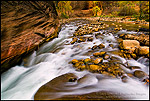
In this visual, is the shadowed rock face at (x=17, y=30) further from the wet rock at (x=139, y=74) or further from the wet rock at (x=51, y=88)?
the wet rock at (x=139, y=74)

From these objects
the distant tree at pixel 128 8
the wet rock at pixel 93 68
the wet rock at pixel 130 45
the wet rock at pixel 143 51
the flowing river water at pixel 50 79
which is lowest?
the flowing river water at pixel 50 79

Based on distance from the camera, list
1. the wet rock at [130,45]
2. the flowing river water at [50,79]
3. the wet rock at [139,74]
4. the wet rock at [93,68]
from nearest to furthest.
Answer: the flowing river water at [50,79]
the wet rock at [139,74]
the wet rock at [93,68]
the wet rock at [130,45]

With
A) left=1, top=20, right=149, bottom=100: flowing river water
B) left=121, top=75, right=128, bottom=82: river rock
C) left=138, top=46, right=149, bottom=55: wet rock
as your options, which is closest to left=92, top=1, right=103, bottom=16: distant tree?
left=1, top=20, right=149, bottom=100: flowing river water

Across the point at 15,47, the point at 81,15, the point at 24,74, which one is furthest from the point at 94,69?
the point at 81,15

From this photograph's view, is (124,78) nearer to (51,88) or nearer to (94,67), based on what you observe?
(94,67)

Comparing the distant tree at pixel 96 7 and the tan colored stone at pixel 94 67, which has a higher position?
the distant tree at pixel 96 7

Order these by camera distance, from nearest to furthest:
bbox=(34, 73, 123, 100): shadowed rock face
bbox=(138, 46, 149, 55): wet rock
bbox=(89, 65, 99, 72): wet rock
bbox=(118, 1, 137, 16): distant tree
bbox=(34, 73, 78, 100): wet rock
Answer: bbox=(34, 73, 123, 100): shadowed rock face → bbox=(34, 73, 78, 100): wet rock → bbox=(89, 65, 99, 72): wet rock → bbox=(138, 46, 149, 55): wet rock → bbox=(118, 1, 137, 16): distant tree

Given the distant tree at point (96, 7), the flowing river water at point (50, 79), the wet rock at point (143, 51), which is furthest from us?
the distant tree at point (96, 7)

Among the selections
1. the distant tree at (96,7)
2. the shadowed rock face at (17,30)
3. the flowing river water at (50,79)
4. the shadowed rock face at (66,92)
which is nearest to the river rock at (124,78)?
the flowing river water at (50,79)

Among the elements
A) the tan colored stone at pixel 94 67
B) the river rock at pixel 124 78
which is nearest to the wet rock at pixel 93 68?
the tan colored stone at pixel 94 67

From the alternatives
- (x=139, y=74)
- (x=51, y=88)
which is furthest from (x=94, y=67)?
(x=51, y=88)

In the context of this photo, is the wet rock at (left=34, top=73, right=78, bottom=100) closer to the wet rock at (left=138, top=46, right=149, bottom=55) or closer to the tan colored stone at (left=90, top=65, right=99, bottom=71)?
the tan colored stone at (left=90, top=65, right=99, bottom=71)

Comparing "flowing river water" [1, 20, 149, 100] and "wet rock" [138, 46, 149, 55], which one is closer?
"flowing river water" [1, 20, 149, 100]

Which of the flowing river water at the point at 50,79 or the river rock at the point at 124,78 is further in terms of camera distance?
the river rock at the point at 124,78
